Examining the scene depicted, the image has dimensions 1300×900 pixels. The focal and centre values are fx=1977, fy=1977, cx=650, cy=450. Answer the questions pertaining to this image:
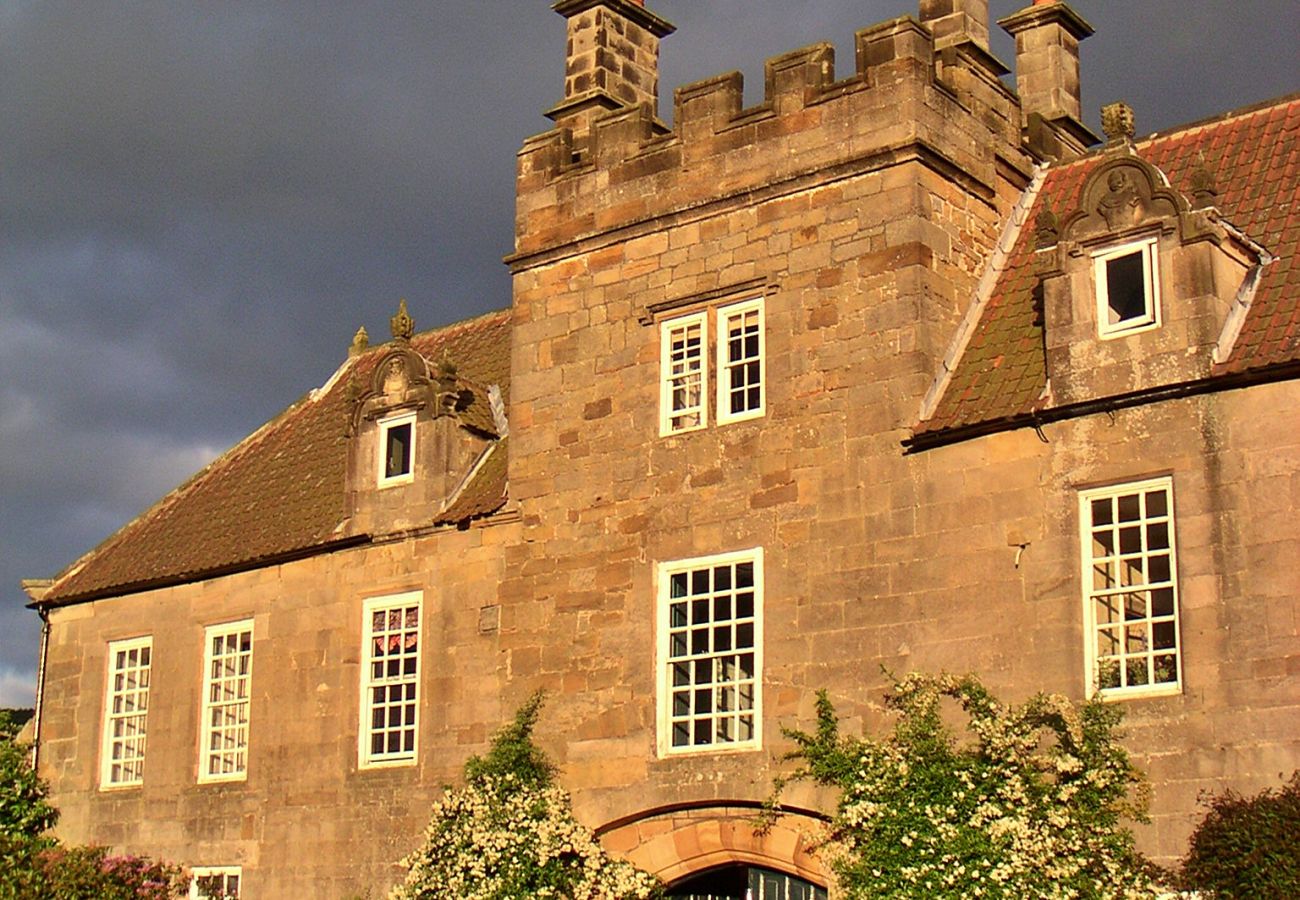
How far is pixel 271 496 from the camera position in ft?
81.6

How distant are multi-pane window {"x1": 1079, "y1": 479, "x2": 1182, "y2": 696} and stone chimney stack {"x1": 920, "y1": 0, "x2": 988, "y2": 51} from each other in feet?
19.1

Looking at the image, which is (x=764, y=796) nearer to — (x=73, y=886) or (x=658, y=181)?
(x=658, y=181)

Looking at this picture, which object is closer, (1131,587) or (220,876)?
(1131,587)

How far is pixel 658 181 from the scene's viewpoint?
20375 mm

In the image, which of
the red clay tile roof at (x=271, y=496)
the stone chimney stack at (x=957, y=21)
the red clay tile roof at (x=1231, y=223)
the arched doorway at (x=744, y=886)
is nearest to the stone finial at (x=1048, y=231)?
the red clay tile roof at (x=1231, y=223)

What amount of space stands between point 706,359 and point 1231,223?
5.12m

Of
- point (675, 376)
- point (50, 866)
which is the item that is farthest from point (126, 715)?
point (675, 376)

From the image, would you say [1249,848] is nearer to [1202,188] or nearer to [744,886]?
[1202,188]

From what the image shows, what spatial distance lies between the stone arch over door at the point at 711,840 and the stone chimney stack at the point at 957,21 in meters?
8.11

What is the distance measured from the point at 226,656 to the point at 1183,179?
40.5 ft

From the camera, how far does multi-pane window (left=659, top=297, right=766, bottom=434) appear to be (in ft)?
63.5

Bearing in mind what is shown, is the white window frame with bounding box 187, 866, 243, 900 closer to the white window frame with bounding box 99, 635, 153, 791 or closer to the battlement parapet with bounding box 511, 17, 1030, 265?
the white window frame with bounding box 99, 635, 153, 791

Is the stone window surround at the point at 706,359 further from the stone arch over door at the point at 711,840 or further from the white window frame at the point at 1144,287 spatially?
the stone arch over door at the point at 711,840

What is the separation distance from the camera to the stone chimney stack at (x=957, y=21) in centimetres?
2033
